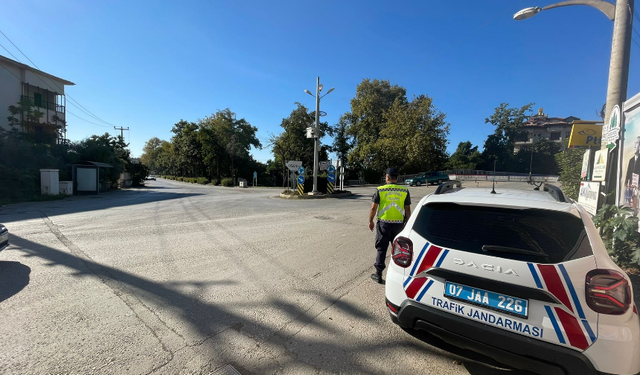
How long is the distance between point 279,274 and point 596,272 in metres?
3.78

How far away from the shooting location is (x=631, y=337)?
180 centimetres

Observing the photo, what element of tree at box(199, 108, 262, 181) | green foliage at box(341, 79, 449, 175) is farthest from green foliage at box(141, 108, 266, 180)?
green foliage at box(341, 79, 449, 175)

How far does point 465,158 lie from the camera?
5775 cm

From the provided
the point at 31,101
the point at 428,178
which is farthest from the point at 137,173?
the point at 428,178

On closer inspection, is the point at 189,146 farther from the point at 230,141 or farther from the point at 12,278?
the point at 12,278

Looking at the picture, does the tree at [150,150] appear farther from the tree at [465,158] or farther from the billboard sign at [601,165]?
the billboard sign at [601,165]

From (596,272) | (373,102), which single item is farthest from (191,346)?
(373,102)

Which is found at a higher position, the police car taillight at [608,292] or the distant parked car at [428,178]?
the distant parked car at [428,178]

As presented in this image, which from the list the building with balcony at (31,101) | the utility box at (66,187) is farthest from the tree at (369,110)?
the building with balcony at (31,101)

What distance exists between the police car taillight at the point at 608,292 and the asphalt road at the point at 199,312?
103cm

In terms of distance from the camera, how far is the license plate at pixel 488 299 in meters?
2.05

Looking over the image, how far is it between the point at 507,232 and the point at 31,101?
35.8 m

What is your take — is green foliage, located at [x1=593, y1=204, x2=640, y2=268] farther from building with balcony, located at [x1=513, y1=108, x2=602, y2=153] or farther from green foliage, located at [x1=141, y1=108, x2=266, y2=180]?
building with balcony, located at [x1=513, y1=108, x2=602, y2=153]

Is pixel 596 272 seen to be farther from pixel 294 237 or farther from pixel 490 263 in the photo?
pixel 294 237
